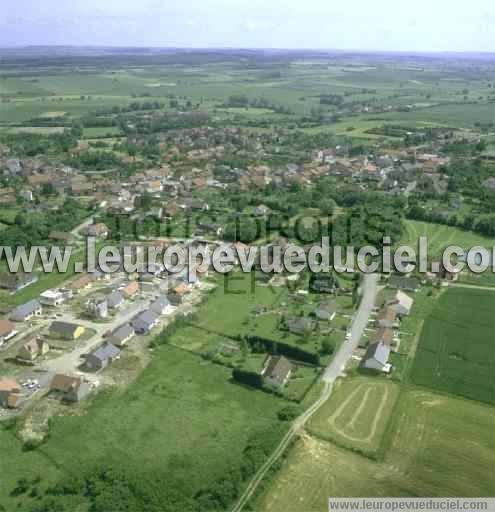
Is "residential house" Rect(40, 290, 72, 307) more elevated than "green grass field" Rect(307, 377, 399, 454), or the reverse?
"residential house" Rect(40, 290, 72, 307)

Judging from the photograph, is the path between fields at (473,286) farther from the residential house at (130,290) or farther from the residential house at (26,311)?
the residential house at (26,311)

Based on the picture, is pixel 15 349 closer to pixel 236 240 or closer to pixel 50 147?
pixel 236 240

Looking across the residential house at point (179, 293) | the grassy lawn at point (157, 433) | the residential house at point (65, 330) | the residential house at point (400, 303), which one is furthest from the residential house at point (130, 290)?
the residential house at point (400, 303)

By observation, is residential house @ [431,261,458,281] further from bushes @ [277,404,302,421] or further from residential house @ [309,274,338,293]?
bushes @ [277,404,302,421]

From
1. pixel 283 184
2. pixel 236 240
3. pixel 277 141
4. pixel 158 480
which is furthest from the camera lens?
pixel 277 141

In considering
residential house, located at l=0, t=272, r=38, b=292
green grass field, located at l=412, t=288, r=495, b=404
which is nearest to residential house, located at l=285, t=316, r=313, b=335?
green grass field, located at l=412, t=288, r=495, b=404

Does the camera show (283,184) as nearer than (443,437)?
No

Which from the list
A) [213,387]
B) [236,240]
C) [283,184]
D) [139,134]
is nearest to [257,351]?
[213,387]
